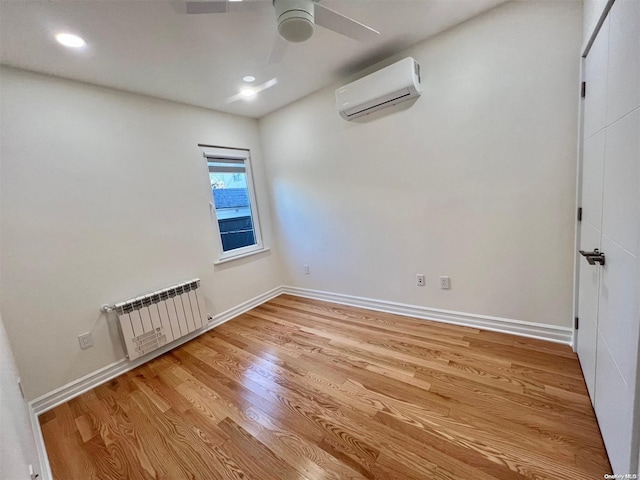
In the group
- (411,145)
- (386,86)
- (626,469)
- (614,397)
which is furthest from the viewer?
(411,145)

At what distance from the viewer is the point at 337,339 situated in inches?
93.5

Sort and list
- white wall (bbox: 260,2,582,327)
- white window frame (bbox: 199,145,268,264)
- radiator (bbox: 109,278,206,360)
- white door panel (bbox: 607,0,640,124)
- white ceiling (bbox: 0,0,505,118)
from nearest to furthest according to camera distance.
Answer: white door panel (bbox: 607,0,640,124) < white ceiling (bbox: 0,0,505,118) < white wall (bbox: 260,2,582,327) < radiator (bbox: 109,278,206,360) < white window frame (bbox: 199,145,268,264)

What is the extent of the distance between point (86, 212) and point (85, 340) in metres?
1.06

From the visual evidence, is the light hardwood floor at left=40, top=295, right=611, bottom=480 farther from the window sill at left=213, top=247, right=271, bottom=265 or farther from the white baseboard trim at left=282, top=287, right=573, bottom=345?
the window sill at left=213, top=247, right=271, bottom=265

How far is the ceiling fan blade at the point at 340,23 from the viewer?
1306mm

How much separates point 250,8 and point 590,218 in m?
2.17

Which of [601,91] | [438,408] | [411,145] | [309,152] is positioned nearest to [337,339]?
[438,408]

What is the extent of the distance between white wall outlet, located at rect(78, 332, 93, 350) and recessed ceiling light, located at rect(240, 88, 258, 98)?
2630 mm

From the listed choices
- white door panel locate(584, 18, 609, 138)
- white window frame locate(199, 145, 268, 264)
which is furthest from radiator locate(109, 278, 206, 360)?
white door panel locate(584, 18, 609, 138)

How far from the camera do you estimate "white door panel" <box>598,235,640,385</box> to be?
0.88m

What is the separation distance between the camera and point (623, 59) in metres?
0.99

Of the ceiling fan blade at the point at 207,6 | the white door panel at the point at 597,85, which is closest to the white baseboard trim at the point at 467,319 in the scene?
the white door panel at the point at 597,85

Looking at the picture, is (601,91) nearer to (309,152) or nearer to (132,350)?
(309,152)

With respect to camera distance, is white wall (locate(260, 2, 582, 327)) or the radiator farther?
the radiator
